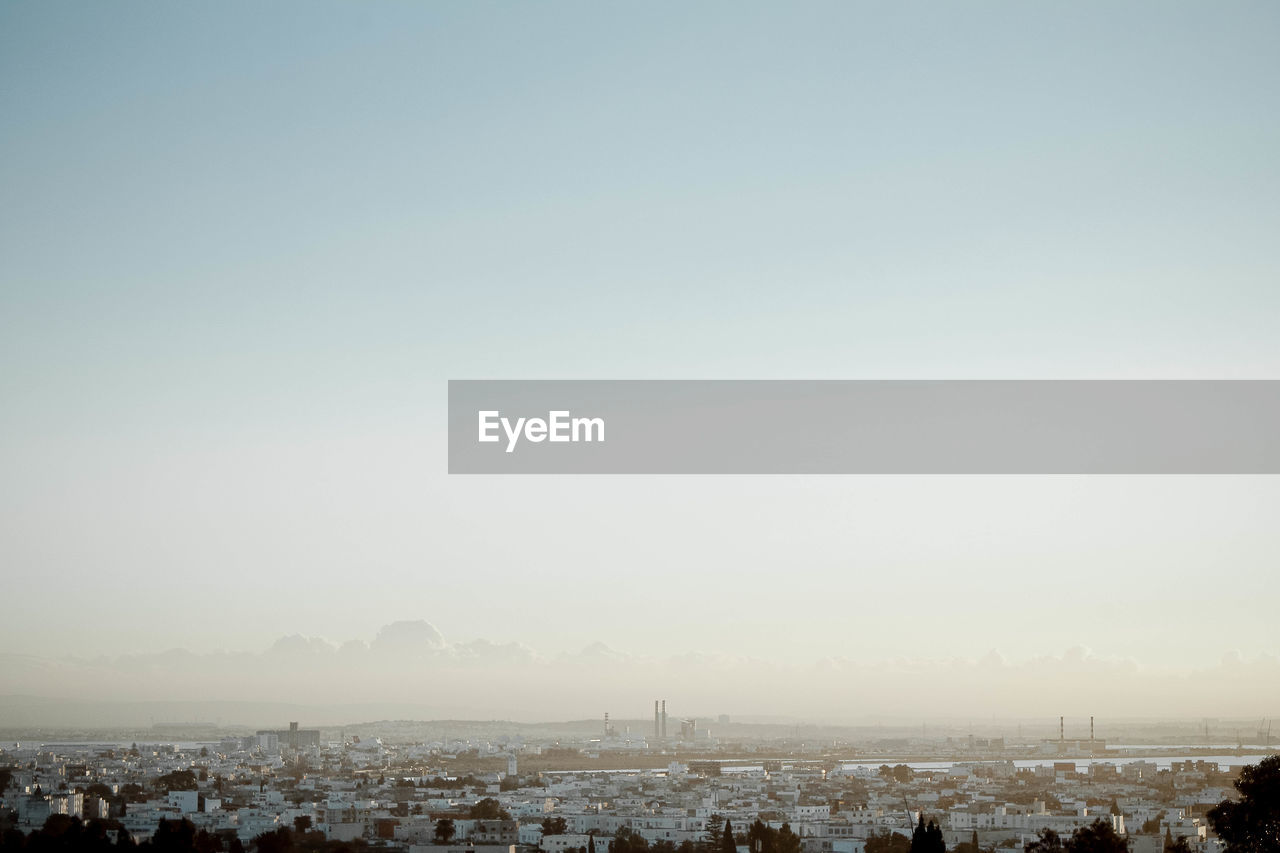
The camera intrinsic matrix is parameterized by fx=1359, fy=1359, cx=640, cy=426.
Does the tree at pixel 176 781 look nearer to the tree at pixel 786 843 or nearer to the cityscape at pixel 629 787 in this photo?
the cityscape at pixel 629 787

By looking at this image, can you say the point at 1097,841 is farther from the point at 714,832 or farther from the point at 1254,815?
the point at 714,832

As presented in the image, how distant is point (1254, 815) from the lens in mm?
10172

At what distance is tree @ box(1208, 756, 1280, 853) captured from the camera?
32.8 ft

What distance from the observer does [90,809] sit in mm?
16797

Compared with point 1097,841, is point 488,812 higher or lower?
lower

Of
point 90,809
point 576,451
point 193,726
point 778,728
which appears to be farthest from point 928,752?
point 576,451

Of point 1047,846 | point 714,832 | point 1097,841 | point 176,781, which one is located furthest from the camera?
point 176,781

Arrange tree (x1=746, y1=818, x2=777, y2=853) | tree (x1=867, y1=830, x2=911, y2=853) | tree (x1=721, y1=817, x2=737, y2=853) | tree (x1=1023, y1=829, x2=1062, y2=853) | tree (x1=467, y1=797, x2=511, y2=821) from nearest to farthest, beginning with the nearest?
1. tree (x1=1023, y1=829, x2=1062, y2=853)
2. tree (x1=721, y1=817, x2=737, y2=853)
3. tree (x1=746, y1=818, x2=777, y2=853)
4. tree (x1=867, y1=830, x2=911, y2=853)
5. tree (x1=467, y1=797, x2=511, y2=821)

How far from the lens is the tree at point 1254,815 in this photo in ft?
32.8

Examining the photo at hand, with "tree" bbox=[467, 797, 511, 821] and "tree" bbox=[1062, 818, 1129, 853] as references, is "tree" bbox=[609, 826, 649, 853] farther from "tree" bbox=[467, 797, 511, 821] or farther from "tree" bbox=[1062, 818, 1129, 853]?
"tree" bbox=[1062, 818, 1129, 853]

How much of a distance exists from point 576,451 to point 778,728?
104ft

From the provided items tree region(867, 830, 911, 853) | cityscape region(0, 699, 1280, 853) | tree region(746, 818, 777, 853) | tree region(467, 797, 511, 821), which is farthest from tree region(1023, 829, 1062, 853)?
tree region(467, 797, 511, 821)

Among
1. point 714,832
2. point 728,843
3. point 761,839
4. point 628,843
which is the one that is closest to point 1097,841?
point 728,843

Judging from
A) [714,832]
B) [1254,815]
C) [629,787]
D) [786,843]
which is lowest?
[629,787]
